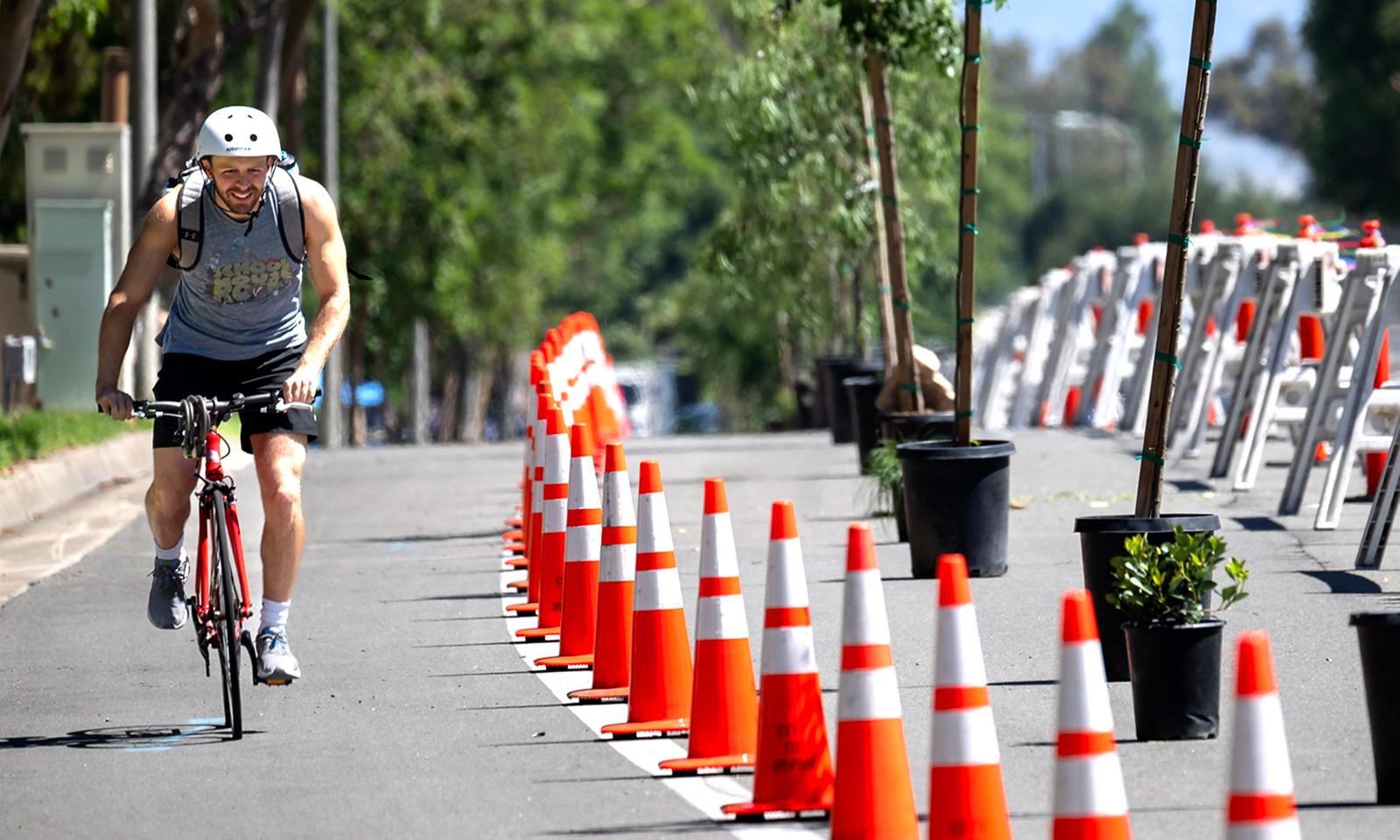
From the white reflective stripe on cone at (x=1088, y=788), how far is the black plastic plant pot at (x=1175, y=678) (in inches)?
71.3

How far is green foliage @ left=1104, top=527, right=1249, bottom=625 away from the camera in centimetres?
637

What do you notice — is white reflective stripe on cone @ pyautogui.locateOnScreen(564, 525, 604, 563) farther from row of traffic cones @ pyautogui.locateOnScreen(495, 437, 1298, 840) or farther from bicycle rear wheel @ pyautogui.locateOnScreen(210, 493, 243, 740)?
bicycle rear wheel @ pyautogui.locateOnScreen(210, 493, 243, 740)

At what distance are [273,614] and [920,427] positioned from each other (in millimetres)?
5903

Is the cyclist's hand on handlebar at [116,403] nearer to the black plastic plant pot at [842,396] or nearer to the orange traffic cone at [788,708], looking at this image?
the orange traffic cone at [788,708]

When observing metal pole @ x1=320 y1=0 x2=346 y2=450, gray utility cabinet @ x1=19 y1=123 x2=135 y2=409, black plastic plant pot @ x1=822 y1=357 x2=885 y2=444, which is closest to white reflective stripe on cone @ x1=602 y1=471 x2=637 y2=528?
black plastic plant pot @ x1=822 y1=357 x2=885 y2=444

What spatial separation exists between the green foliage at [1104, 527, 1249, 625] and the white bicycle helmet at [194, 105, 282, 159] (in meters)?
3.07

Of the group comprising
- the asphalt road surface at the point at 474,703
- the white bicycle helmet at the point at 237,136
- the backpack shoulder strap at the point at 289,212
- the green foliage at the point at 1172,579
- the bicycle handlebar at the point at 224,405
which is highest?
the white bicycle helmet at the point at 237,136

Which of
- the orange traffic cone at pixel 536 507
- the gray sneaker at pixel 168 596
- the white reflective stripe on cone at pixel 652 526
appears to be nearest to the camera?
Answer: the white reflective stripe on cone at pixel 652 526

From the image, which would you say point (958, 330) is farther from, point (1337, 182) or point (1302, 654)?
point (1337, 182)

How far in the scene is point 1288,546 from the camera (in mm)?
11180

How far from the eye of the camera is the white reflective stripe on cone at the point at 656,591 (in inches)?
272

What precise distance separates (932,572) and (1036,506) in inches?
138

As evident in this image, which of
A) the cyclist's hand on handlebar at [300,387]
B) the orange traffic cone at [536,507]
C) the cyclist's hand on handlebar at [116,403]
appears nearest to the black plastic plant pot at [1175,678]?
the cyclist's hand on handlebar at [300,387]

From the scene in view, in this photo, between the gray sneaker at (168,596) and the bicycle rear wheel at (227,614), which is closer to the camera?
the bicycle rear wheel at (227,614)
